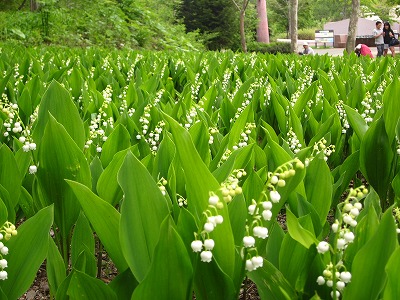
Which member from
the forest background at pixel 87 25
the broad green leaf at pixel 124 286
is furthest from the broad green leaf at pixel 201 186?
the forest background at pixel 87 25

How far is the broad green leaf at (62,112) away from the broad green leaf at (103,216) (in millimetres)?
571

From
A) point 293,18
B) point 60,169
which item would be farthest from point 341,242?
point 293,18

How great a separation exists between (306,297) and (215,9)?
92.4 feet

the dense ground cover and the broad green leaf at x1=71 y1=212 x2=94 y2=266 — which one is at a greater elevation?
the dense ground cover

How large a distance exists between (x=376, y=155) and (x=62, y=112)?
129 cm

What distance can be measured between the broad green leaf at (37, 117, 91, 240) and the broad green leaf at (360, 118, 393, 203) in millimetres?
1150

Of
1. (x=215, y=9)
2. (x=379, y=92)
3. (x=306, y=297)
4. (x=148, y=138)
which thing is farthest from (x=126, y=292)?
(x=215, y=9)

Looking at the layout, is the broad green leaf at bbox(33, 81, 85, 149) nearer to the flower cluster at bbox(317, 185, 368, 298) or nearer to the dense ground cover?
the dense ground cover

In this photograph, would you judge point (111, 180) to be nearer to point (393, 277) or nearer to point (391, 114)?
point (393, 277)

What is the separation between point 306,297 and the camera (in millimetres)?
1297

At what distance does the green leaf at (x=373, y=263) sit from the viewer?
3.43 ft

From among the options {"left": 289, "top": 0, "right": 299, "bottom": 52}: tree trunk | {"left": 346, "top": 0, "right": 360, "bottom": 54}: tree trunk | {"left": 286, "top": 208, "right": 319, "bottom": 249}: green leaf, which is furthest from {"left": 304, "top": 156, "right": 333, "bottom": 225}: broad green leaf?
{"left": 289, "top": 0, "right": 299, "bottom": 52}: tree trunk

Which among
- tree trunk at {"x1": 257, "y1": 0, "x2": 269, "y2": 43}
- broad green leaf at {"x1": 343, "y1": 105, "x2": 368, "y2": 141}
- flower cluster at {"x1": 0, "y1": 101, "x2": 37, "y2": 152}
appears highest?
flower cluster at {"x1": 0, "y1": 101, "x2": 37, "y2": 152}

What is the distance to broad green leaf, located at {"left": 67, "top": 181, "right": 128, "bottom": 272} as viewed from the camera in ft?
4.31
